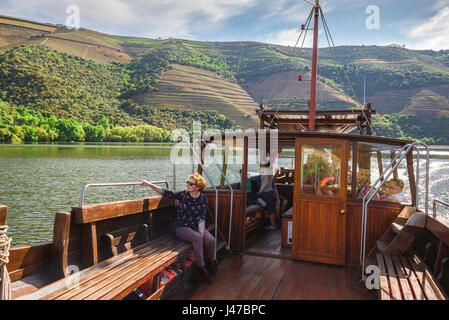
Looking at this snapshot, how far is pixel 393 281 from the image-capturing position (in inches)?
127

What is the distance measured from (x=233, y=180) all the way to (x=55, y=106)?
76.0 metres

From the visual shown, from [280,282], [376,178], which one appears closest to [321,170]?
[376,178]

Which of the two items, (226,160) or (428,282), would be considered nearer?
(428,282)

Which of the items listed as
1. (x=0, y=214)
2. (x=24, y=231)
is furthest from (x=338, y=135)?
(x=24, y=231)

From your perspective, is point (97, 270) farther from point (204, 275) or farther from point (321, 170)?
point (321, 170)

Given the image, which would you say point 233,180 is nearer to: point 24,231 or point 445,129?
point 24,231

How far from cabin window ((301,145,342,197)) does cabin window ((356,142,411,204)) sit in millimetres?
301

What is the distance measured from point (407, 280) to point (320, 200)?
5.21 feet

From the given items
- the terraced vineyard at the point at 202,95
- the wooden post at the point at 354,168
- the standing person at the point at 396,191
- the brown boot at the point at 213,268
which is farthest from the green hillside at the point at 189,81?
the brown boot at the point at 213,268

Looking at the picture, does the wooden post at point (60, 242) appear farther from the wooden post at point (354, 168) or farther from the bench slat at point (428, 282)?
the wooden post at point (354, 168)

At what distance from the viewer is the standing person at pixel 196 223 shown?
3.90 m

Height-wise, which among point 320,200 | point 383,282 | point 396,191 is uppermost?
point 396,191

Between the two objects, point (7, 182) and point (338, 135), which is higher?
point (338, 135)
